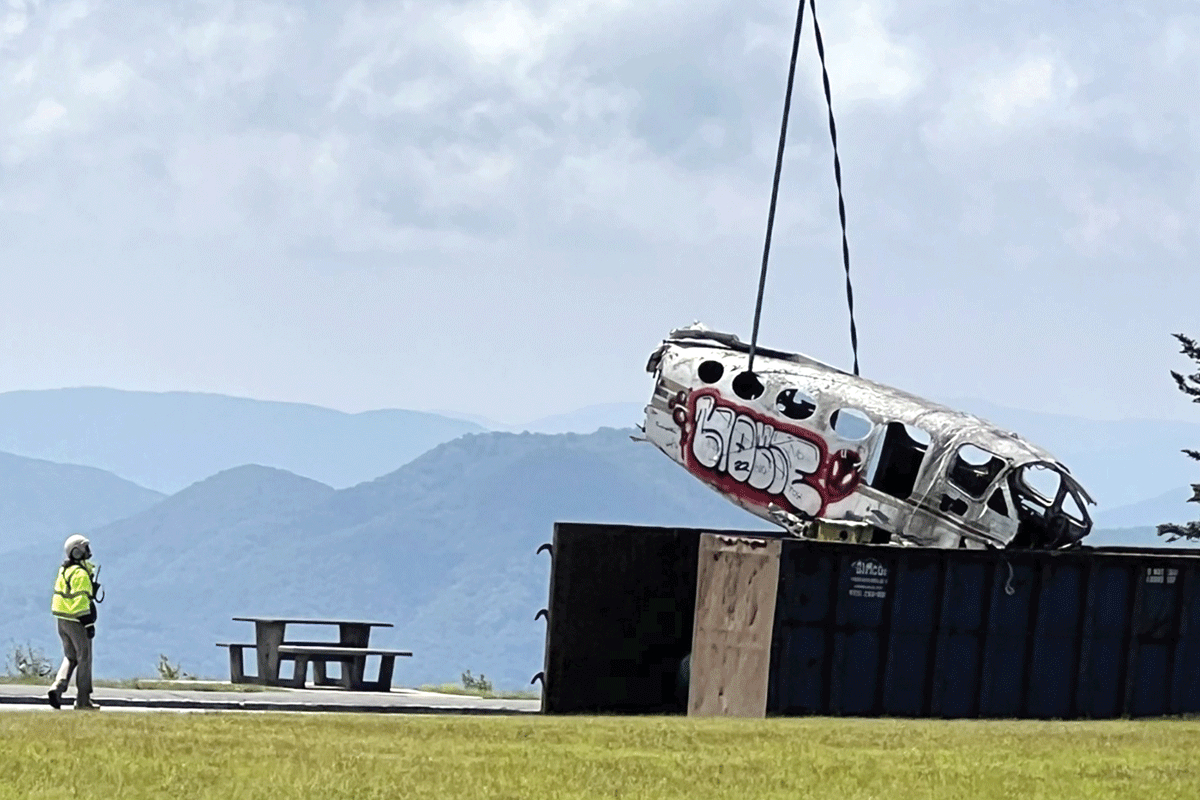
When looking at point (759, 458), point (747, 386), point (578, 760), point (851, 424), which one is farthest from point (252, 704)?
point (578, 760)

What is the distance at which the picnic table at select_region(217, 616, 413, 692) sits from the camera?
34938mm

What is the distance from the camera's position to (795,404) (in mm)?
29812

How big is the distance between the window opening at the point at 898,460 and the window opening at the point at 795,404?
1.13 m

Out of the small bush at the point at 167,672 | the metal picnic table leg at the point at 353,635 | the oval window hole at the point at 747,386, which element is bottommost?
the small bush at the point at 167,672

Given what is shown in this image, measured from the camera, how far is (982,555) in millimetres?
23516

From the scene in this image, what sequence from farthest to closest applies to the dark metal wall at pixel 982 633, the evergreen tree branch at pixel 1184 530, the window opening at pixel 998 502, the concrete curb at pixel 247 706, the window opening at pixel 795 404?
the evergreen tree branch at pixel 1184 530
the window opening at pixel 795 404
the window opening at pixel 998 502
the concrete curb at pixel 247 706
the dark metal wall at pixel 982 633

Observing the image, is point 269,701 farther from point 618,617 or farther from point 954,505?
point 954,505

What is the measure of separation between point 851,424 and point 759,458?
1.41 m

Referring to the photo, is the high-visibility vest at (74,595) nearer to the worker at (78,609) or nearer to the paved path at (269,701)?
the worker at (78,609)

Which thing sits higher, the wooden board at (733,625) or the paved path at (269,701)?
the wooden board at (733,625)

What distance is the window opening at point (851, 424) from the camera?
29.0 m

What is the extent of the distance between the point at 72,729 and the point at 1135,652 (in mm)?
10647

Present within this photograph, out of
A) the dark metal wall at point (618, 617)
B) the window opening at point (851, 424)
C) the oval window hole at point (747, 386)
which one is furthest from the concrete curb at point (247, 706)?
the window opening at point (851, 424)

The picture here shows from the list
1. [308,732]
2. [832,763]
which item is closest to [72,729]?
[308,732]
